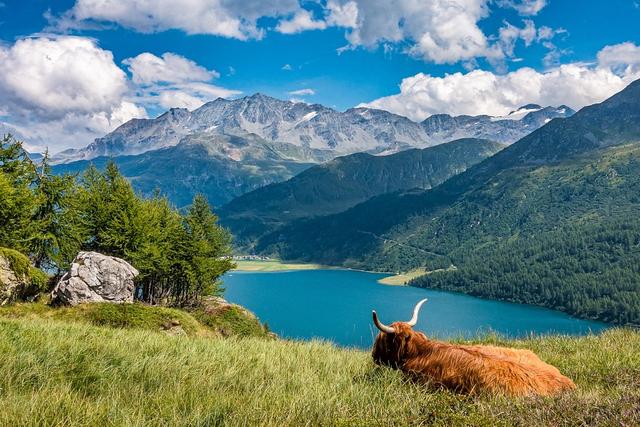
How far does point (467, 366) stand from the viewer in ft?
20.6

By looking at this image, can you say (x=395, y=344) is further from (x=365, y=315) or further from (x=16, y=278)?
(x=365, y=315)

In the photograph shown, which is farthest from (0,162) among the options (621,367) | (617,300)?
(617,300)

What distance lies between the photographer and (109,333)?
30.1 ft

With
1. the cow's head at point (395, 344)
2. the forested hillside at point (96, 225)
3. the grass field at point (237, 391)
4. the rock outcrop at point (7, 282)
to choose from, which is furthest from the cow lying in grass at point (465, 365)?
the forested hillside at point (96, 225)

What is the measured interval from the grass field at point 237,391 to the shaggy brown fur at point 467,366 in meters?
0.39

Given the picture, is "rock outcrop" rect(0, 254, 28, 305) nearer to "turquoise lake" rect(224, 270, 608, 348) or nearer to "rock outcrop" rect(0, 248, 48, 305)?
"rock outcrop" rect(0, 248, 48, 305)

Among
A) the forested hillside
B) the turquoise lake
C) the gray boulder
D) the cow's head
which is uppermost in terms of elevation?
the forested hillside

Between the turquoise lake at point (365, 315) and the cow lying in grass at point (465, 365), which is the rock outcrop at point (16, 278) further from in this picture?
the turquoise lake at point (365, 315)

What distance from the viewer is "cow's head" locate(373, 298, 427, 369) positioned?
695cm

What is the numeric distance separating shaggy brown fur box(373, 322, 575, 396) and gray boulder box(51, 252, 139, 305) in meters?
25.0

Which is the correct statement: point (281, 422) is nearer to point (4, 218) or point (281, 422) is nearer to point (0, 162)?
point (4, 218)

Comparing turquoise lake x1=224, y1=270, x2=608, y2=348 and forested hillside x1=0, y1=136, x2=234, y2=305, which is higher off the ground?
forested hillside x1=0, y1=136, x2=234, y2=305

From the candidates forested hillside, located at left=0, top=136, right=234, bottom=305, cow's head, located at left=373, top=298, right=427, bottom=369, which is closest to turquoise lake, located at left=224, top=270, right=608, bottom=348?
forested hillside, located at left=0, top=136, right=234, bottom=305

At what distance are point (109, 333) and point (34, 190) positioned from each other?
99.8 feet
